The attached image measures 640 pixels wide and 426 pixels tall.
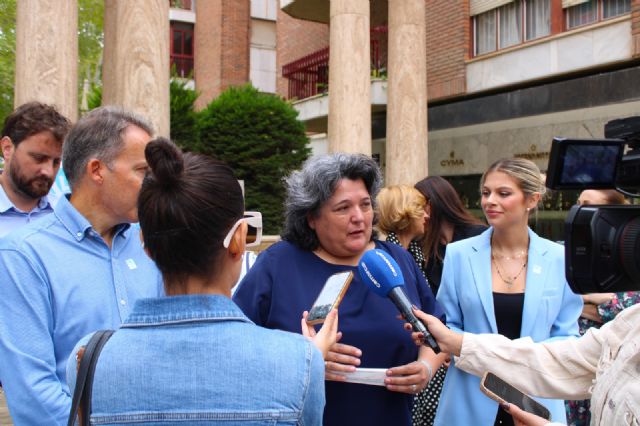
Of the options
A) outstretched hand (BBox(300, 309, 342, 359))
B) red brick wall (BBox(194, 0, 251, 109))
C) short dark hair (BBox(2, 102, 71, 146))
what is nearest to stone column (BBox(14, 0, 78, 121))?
short dark hair (BBox(2, 102, 71, 146))

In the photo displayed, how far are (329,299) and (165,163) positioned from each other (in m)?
0.81

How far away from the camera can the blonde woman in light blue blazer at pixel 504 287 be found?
353 cm

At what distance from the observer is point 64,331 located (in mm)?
2139

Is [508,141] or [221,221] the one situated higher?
[508,141]

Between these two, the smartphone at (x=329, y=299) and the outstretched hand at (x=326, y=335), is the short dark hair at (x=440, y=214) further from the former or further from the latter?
the outstretched hand at (x=326, y=335)

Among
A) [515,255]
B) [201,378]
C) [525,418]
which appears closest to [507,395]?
[525,418]

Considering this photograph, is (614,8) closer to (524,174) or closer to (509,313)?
(524,174)

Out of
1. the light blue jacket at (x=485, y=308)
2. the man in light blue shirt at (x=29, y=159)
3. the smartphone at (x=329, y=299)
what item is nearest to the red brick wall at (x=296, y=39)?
the man in light blue shirt at (x=29, y=159)

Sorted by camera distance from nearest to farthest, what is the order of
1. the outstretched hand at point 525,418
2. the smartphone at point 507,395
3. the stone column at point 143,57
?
the outstretched hand at point 525,418
the smartphone at point 507,395
the stone column at point 143,57

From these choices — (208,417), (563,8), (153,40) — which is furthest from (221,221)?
(563,8)

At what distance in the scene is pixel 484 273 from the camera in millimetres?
3732

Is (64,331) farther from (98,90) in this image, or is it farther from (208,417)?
(98,90)

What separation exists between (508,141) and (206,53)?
59.7ft

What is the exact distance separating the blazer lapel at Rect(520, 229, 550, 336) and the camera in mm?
1754
